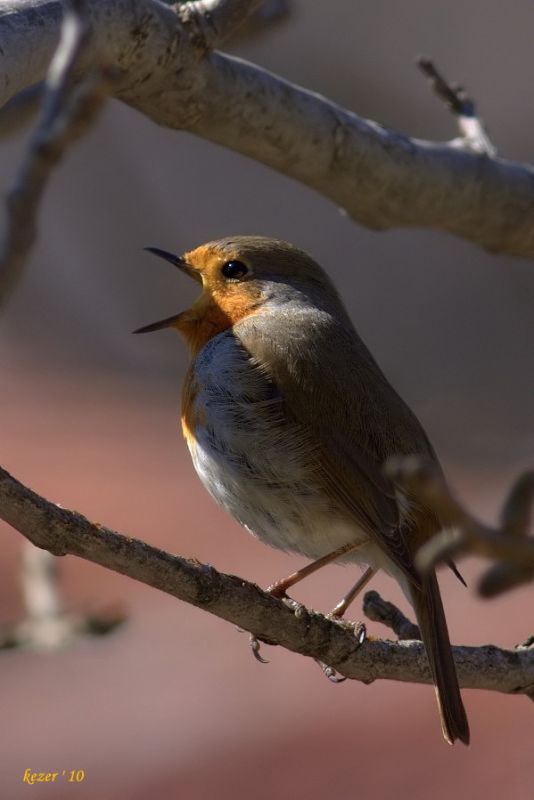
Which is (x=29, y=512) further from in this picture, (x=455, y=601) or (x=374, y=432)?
(x=455, y=601)

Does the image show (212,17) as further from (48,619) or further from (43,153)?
(43,153)

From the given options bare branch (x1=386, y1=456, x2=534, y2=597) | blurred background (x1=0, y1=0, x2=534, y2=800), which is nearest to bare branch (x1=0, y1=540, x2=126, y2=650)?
bare branch (x1=386, y1=456, x2=534, y2=597)

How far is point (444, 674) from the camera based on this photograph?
287 cm

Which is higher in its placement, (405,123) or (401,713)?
(405,123)

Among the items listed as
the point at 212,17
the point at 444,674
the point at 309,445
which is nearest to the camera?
the point at 444,674

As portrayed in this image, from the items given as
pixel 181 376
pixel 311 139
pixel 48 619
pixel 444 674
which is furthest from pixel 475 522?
pixel 181 376

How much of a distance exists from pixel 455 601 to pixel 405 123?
189 inches

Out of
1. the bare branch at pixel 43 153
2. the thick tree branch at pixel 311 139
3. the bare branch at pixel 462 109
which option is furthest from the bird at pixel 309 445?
the bare branch at pixel 43 153

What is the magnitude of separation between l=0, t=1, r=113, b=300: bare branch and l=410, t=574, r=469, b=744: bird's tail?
5.94 ft

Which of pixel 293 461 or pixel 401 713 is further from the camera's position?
pixel 401 713

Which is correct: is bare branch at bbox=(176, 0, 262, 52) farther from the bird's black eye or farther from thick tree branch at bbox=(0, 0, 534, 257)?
the bird's black eye

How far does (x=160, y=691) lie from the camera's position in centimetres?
616

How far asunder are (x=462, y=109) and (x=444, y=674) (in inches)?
81.5

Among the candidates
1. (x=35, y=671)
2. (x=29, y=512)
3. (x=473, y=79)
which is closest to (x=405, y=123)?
(x=473, y=79)
